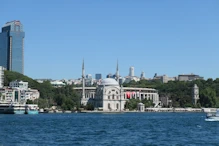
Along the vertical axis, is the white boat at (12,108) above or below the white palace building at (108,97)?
below

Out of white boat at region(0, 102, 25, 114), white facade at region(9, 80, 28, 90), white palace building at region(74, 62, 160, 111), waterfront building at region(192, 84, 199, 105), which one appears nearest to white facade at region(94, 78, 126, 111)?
white palace building at region(74, 62, 160, 111)

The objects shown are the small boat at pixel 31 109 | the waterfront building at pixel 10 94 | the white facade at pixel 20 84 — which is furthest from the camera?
the white facade at pixel 20 84

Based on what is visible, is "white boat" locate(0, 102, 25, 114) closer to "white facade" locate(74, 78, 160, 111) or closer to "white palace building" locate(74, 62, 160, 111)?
"white palace building" locate(74, 62, 160, 111)

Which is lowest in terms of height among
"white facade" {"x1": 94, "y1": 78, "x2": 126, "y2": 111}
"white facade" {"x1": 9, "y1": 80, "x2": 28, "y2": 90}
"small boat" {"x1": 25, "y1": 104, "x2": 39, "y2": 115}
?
"small boat" {"x1": 25, "y1": 104, "x2": 39, "y2": 115}

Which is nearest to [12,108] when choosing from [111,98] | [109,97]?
[109,97]

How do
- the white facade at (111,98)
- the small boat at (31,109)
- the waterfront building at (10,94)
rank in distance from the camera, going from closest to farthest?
the small boat at (31,109), the waterfront building at (10,94), the white facade at (111,98)

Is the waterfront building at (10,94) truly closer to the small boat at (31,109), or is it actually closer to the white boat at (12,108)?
the white boat at (12,108)

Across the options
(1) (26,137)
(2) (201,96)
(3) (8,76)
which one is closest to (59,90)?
(3) (8,76)

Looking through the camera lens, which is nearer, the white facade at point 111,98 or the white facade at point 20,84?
the white facade at point 111,98

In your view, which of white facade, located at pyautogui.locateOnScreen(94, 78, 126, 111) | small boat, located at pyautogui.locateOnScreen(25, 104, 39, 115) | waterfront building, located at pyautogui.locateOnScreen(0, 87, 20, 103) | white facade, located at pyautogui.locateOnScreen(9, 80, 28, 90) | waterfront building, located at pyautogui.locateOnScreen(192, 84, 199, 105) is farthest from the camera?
waterfront building, located at pyautogui.locateOnScreen(192, 84, 199, 105)

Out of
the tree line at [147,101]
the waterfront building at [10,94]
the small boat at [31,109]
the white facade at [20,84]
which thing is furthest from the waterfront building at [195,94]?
the small boat at [31,109]

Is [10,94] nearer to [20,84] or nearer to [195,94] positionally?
[20,84]

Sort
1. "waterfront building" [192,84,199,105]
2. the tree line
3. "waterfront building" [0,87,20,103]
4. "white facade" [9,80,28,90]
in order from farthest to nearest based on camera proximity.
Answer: "waterfront building" [192,84,199,105] → "white facade" [9,80,28,90] → "waterfront building" [0,87,20,103] → the tree line

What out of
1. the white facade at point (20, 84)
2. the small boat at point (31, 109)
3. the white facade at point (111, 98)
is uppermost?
the white facade at point (20, 84)
